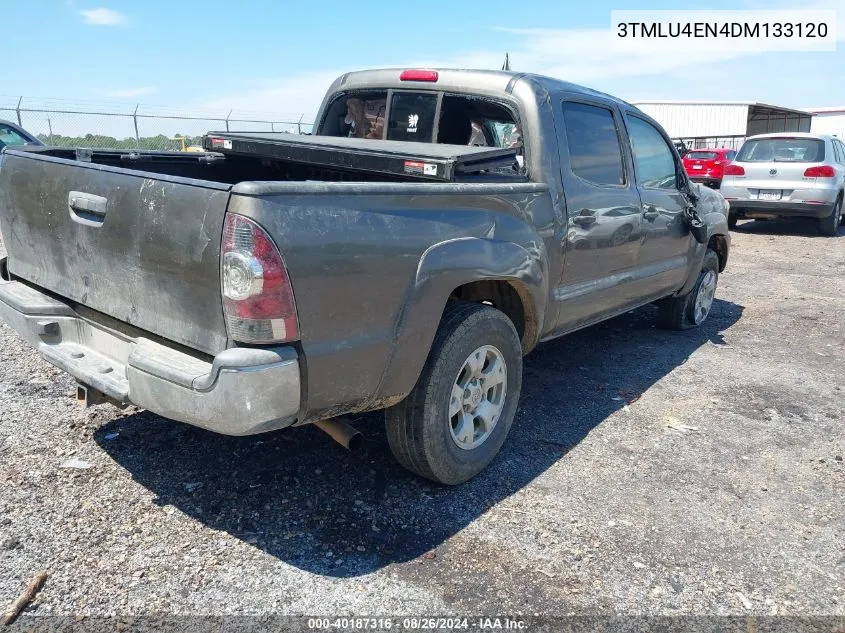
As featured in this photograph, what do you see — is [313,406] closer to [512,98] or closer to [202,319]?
[202,319]

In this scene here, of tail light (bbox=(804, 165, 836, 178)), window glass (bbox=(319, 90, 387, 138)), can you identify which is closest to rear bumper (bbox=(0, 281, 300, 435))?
window glass (bbox=(319, 90, 387, 138))

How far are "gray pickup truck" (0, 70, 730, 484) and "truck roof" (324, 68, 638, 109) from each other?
0.05 ft

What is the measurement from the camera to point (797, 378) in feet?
16.5

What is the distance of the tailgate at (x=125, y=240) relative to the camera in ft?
7.92

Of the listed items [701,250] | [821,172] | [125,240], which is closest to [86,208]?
[125,240]

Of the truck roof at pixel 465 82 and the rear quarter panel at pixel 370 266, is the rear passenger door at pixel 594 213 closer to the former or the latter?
the truck roof at pixel 465 82

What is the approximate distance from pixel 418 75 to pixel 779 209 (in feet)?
32.6

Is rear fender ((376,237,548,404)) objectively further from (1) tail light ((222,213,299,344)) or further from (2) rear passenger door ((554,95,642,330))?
(2) rear passenger door ((554,95,642,330))

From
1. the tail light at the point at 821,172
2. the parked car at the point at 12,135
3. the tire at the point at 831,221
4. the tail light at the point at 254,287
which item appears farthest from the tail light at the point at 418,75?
the tire at the point at 831,221

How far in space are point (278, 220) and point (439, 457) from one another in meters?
1.35

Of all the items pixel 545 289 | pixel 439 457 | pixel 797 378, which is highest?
pixel 545 289

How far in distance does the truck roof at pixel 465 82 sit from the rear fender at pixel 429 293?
1129 mm

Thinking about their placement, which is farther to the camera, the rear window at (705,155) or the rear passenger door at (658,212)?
the rear window at (705,155)

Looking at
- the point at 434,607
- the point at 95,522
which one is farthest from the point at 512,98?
the point at 95,522
